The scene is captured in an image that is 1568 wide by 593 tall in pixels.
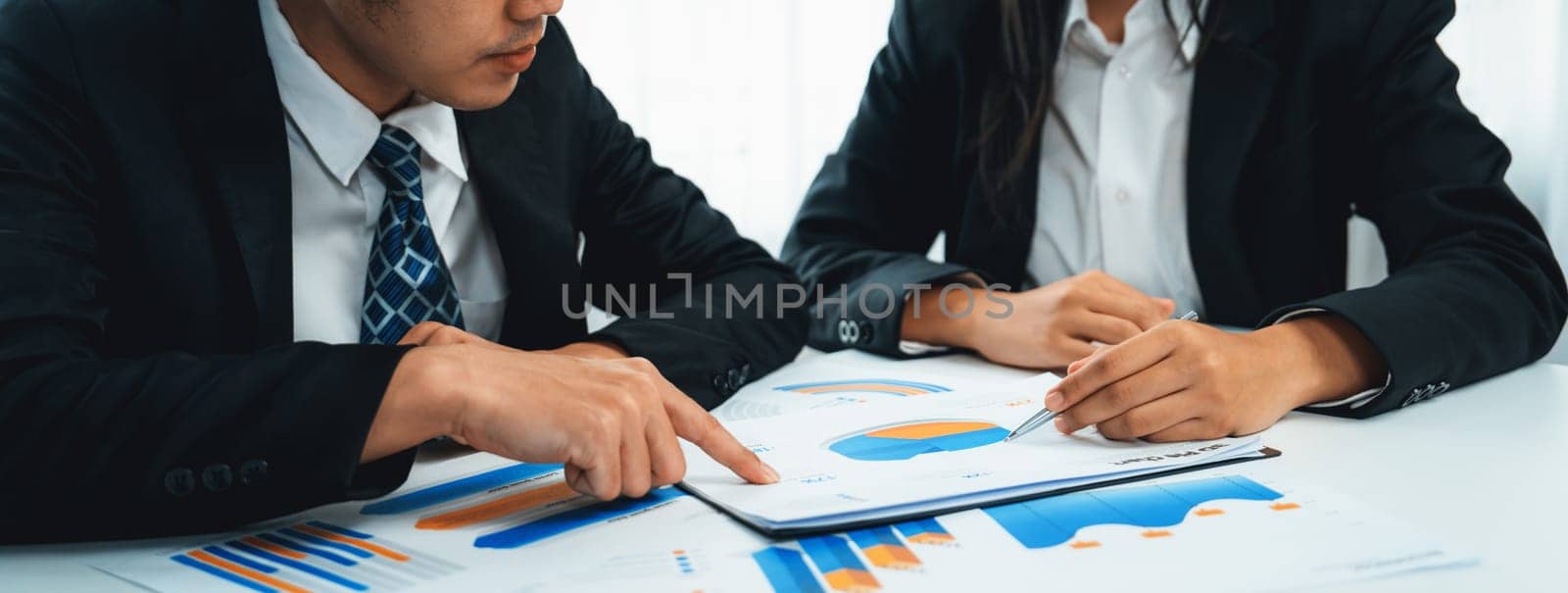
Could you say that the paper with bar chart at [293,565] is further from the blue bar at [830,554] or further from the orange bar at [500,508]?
the blue bar at [830,554]

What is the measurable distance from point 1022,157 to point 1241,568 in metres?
1.07

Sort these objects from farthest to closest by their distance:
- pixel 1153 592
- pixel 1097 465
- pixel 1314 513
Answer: pixel 1097 465
pixel 1314 513
pixel 1153 592

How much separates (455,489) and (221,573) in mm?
191

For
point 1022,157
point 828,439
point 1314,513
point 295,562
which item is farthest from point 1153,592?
point 1022,157

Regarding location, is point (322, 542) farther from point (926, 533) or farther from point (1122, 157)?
point (1122, 157)

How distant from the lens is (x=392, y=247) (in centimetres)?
121

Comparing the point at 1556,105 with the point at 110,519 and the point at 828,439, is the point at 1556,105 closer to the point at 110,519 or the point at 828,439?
the point at 828,439

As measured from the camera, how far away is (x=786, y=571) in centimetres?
71

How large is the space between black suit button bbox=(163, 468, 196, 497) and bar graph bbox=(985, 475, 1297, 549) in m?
0.51

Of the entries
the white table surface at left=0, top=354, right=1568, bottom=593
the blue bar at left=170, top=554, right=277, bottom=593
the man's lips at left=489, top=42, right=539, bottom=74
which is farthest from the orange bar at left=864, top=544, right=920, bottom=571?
the man's lips at left=489, top=42, right=539, bottom=74

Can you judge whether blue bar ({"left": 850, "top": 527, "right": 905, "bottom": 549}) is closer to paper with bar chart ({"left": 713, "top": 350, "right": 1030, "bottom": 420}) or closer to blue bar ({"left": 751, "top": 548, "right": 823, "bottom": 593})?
blue bar ({"left": 751, "top": 548, "right": 823, "bottom": 593})

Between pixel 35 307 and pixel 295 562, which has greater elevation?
pixel 35 307

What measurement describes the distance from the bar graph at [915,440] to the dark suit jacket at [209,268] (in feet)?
0.87

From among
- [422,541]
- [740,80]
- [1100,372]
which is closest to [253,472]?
[422,541]
